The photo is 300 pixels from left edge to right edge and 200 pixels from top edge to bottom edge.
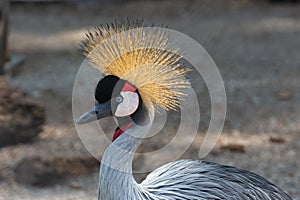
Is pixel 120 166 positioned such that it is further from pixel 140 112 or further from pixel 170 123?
pixel 170 123

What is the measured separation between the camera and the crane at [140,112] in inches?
65.5

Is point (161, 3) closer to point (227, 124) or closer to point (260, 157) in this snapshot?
point (227, 124)

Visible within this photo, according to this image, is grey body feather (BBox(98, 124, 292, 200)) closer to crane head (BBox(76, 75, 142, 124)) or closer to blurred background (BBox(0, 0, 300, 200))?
crane head (BBox(76, 75, 142, 124))

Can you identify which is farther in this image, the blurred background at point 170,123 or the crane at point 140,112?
the blurred background at point 170,123

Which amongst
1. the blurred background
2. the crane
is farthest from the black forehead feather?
the blurred background

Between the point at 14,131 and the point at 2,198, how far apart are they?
0.61 meters

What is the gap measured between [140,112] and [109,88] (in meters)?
0.12

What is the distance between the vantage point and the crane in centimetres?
166

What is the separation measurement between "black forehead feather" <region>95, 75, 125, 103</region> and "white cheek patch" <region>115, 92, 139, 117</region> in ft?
0.08

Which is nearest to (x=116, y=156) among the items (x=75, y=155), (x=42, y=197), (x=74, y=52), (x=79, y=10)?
(x=42, y=197)

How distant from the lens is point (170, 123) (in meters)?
3.17

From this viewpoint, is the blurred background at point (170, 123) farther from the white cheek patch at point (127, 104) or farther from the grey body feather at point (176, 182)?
the white cheek patch at point (127, 104)

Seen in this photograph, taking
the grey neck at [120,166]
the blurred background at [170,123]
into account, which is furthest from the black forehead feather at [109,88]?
the blurred background at [170,123]

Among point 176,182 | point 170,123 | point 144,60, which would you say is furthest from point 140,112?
point 170,123
